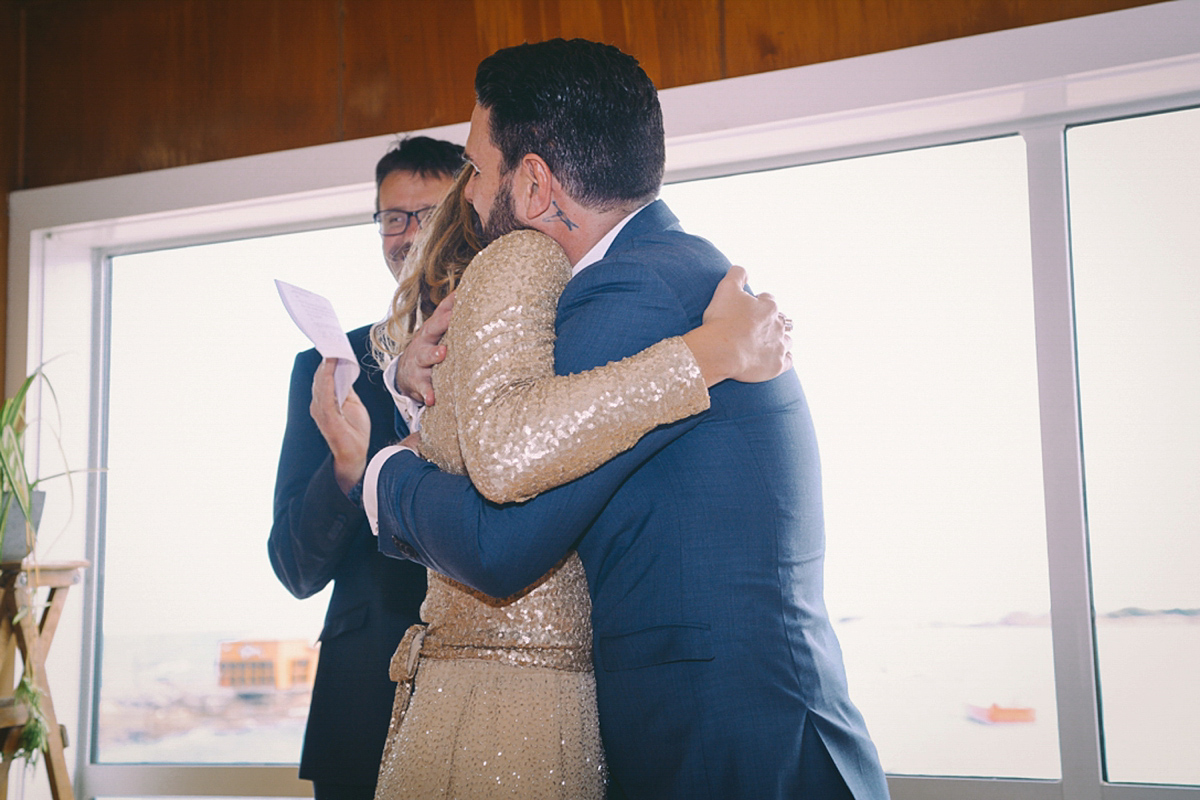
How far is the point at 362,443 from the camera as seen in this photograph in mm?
1592

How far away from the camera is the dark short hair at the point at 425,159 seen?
2.03 m

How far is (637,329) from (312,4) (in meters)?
2.22

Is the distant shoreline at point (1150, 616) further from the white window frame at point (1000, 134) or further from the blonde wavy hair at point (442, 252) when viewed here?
the blonde wavy hair at point (442, 252)

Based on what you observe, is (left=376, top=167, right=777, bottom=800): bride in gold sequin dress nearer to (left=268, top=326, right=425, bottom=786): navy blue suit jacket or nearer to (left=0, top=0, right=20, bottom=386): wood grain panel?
(left=268, top=326, right=425, bottom=786): navy blue suit jacket

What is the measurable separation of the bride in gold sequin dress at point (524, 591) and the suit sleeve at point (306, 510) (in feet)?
2.05

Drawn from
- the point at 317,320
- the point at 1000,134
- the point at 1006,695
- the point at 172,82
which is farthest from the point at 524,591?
the point at 172,82

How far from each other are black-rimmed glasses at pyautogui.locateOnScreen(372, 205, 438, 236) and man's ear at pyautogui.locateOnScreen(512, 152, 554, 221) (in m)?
0.95

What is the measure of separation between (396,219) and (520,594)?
1.24m

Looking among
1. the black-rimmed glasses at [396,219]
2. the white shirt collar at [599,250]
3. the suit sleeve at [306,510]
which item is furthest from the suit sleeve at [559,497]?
the black-rimmed glasses at [396,219]

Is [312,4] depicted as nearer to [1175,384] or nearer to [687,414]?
[687,414]

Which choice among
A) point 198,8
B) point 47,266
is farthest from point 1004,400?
point 47,266

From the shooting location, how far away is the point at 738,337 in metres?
0.91

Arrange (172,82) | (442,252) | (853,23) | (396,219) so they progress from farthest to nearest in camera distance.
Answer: (172,82) → (853,23) → (396,219) → (442,252)

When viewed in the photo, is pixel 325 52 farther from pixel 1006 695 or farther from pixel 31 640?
pixel 1006 695
